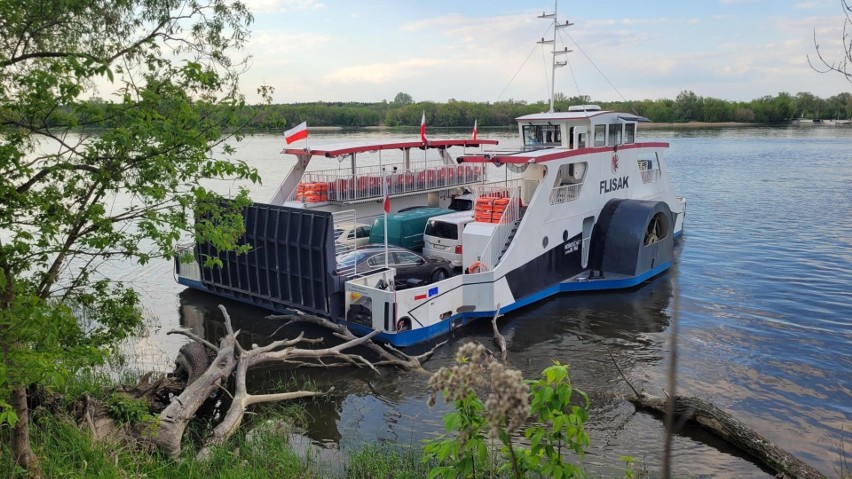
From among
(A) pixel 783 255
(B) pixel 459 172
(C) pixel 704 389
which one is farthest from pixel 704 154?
(C) pixel 704 389

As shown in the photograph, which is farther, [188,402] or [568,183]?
[568,183]

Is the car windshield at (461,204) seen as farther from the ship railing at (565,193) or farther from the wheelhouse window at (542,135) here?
the ship railing at (565,193)

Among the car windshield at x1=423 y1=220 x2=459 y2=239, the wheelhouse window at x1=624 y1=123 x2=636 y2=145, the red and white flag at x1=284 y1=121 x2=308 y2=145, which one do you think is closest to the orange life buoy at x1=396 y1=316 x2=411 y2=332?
the car windshield at x1=423 y1=220 x2=459 y2=239

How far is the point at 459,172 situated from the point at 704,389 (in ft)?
40.1

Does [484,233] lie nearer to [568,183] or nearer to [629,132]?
[568,183]

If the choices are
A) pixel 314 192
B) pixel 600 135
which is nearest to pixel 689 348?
pixel 600 135

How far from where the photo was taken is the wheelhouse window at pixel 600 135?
18938mm

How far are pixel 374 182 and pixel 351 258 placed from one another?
5166 millimetres

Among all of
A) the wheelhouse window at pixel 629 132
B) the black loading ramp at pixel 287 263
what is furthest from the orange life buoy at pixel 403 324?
the wheelhouse window at pixel 629 132

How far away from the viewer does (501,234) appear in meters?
16.2

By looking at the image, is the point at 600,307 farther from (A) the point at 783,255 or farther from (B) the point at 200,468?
(B) the point at 200,468

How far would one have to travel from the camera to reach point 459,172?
22750 millimetres

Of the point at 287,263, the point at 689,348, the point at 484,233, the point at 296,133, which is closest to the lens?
the point at 689,348

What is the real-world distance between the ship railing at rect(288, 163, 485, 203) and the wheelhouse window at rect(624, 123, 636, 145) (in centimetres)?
474
